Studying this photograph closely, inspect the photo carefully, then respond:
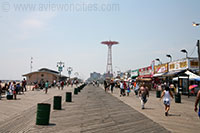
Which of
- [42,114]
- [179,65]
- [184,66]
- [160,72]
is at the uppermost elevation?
[179,65]

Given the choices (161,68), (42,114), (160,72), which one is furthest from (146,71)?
(42,114)

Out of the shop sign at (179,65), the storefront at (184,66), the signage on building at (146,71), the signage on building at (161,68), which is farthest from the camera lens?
the signage on building at (146,71)

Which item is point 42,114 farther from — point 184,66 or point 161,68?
point 161,68

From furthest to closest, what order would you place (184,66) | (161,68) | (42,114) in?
(161,68) → (184,66) → (42,114)

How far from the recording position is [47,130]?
8242 mm

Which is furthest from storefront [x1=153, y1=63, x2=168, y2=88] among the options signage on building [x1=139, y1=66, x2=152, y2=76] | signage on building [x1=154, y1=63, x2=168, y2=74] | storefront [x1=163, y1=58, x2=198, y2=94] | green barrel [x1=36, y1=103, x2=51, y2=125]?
green barrel [x1=36, y1=103, x2=51, y2=125]

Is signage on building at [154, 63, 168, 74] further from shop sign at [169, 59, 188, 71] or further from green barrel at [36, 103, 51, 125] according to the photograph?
green barrel at [36, 103, 51, 125]

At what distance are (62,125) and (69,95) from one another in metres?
10.4

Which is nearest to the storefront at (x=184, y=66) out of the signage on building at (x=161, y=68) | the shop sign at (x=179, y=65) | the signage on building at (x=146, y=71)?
the shop sign at (x=179, y=65)

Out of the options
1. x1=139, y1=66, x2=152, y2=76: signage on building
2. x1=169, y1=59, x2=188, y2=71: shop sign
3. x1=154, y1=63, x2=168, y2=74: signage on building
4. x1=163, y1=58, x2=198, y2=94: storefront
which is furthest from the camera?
x1=139, y1=66, x2=152, y2=76: signage on building

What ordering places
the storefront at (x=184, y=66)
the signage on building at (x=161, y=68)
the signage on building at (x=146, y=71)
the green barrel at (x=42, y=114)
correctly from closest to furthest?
the green barrel at (x=42, y=114) < the storefront at (x=184, y=66) < the signage on building at (x=161, y=68) < the signage on building at (x=146, y=71)

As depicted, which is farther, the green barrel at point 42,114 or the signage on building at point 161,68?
the signage on building at point 161,68

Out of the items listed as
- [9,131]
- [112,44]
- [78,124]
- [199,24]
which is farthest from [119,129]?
[112,44]

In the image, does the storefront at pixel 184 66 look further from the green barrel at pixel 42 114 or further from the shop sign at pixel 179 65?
the green barrel at pixel 42 114
